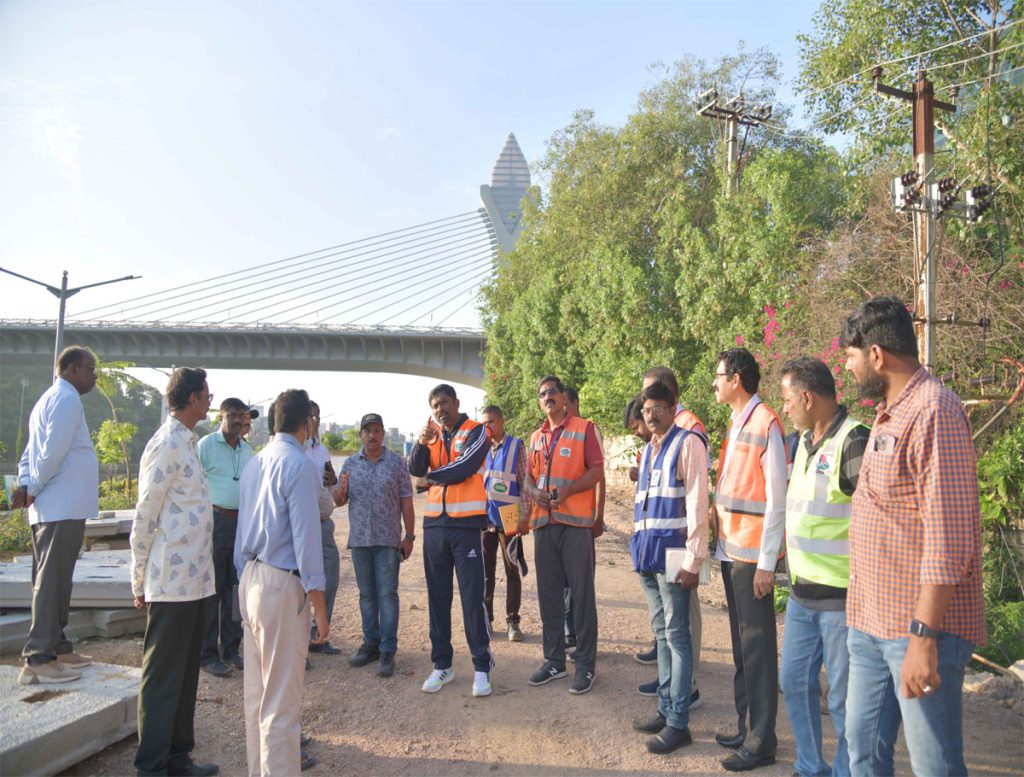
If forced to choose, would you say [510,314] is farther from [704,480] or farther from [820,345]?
[704,480]

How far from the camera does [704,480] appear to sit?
427 cm

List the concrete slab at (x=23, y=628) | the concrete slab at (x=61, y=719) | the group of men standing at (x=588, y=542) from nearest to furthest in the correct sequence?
the group of men standing at (x=588, y=542) → the concrete slab at (x=61, y=719) → the concrete slab at (x=23, y=628)

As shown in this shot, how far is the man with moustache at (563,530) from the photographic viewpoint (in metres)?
5.13

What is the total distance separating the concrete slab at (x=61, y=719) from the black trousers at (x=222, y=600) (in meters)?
0.98

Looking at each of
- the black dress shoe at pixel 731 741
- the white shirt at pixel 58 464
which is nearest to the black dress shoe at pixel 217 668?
the white shirt at pixel 58 464

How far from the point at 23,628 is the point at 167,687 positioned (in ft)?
9.83

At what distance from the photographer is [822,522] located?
3314mm

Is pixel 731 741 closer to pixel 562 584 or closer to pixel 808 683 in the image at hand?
pixel 808 683

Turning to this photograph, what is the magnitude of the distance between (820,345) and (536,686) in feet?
25.2

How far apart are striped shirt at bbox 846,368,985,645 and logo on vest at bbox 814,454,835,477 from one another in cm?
62

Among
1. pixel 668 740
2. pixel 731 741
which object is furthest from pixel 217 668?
pixel 731 741

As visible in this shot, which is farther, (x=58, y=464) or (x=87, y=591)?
(x=87, y=591)

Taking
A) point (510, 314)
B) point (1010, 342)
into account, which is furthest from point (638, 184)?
point (1010, 342)

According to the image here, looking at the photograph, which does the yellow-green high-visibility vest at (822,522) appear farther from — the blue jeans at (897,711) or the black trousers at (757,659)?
the blue jeans at (897,711)
